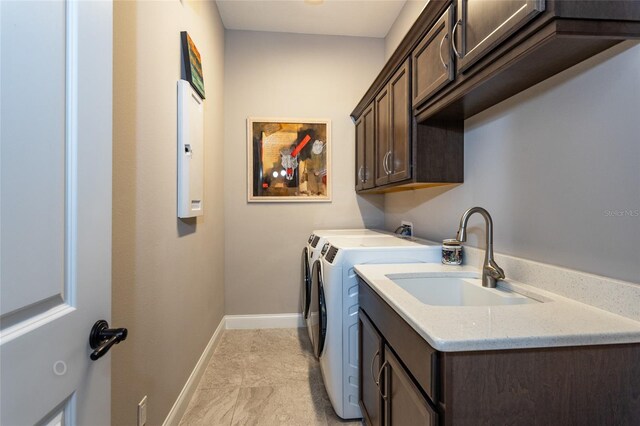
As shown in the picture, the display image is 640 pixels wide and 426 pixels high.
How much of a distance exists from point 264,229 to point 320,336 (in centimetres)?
141

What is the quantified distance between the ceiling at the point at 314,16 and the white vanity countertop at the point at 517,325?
257 cm

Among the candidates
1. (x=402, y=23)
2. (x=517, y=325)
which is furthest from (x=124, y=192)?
(x=402, y=23)

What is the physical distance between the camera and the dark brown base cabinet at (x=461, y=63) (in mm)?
801

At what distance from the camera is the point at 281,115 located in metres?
2.95

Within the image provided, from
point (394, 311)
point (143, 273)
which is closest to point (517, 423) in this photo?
point (394, 311)

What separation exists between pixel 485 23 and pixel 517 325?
3.22 feet

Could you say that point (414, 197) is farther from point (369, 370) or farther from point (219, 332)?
point (219, 332)

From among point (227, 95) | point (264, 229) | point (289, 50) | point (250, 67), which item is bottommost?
point (264, 229)

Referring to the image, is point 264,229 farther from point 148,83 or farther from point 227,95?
point 148,83

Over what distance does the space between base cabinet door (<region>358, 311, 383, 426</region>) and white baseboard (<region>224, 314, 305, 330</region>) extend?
1.45 meters

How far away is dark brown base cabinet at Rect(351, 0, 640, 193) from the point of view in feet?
2.63

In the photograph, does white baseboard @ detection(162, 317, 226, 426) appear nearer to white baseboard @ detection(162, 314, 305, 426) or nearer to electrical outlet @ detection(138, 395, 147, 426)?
white baseboard @ detection(162, 314, 305, 426)

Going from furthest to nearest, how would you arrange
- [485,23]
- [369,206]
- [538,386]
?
[369,206] → [485,23] → [538,386]

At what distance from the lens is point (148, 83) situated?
1285 mm
